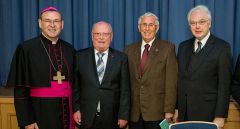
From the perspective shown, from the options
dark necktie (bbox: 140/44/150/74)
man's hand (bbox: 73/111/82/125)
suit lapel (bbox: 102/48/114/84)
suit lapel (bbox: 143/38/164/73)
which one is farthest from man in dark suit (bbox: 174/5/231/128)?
man's hand (bbox: 73/111/82/125)

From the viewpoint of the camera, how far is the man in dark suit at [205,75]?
2.83m

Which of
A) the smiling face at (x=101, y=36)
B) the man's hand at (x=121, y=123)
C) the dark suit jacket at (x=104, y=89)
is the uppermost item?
the smiling face at (x=101, y=36)

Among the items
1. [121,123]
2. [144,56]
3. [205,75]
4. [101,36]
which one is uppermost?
[101,36]

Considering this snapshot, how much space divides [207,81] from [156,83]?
500 mm

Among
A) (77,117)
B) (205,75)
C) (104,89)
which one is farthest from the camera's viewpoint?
(77,117)

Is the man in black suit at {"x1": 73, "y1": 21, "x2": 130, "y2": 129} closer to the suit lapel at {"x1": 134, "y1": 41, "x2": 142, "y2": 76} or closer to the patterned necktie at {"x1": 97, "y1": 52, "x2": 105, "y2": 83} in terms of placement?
the patterned necktie at {"x1": 97, "y1": 52, "x2": 105, "y2": 83}

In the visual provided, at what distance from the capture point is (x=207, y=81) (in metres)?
2.89

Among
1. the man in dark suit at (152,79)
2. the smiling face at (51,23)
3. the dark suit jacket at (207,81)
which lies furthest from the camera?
the man in dark suit at (152,79)

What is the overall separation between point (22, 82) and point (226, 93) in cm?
193

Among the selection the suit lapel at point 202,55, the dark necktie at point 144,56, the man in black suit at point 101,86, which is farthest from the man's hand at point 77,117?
the suit lapel at point 202,55

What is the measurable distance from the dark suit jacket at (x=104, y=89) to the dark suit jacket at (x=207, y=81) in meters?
0.59

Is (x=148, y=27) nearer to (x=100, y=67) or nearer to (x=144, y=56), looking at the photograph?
(x=144, y=56)

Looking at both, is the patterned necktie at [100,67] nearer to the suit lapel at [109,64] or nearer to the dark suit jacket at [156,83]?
the suit lapel at [109,64]

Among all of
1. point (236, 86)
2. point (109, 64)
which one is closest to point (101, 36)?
point (109, 64)
